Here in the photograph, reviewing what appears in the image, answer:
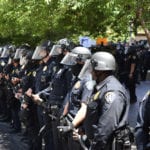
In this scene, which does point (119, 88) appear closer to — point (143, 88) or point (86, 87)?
point (86, 87)

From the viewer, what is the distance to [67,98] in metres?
7.09

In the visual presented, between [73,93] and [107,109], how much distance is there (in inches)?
72.9

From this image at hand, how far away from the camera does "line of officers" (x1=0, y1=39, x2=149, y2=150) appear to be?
487cm

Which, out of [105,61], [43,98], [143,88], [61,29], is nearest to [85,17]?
[61,29]

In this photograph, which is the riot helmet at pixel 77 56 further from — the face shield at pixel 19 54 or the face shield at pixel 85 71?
the face shield at pixel 19 54

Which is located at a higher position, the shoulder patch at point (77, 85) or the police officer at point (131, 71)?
the shoulder patch at point (77, 85)

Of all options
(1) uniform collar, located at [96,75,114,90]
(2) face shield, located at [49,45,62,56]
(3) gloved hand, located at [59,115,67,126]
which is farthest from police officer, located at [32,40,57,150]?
(1) uniform collar, located at [96,75,114,90]

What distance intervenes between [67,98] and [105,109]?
234cm

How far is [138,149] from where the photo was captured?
4.65m

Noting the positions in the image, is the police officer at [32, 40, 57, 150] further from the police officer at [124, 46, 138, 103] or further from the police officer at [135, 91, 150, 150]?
the police officer at [124, 46, 138, 103]

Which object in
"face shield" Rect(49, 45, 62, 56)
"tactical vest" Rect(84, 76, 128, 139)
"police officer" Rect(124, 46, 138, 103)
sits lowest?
"police officer" Rect(124, 46, 138, 103)

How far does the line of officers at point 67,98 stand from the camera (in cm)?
487

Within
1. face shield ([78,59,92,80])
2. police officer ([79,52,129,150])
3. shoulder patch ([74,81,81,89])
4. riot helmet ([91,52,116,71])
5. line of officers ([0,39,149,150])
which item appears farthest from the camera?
face shield ([78,59,92,80])

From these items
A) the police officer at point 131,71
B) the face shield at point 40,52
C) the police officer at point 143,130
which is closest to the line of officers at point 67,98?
the face shield at point 40,52
